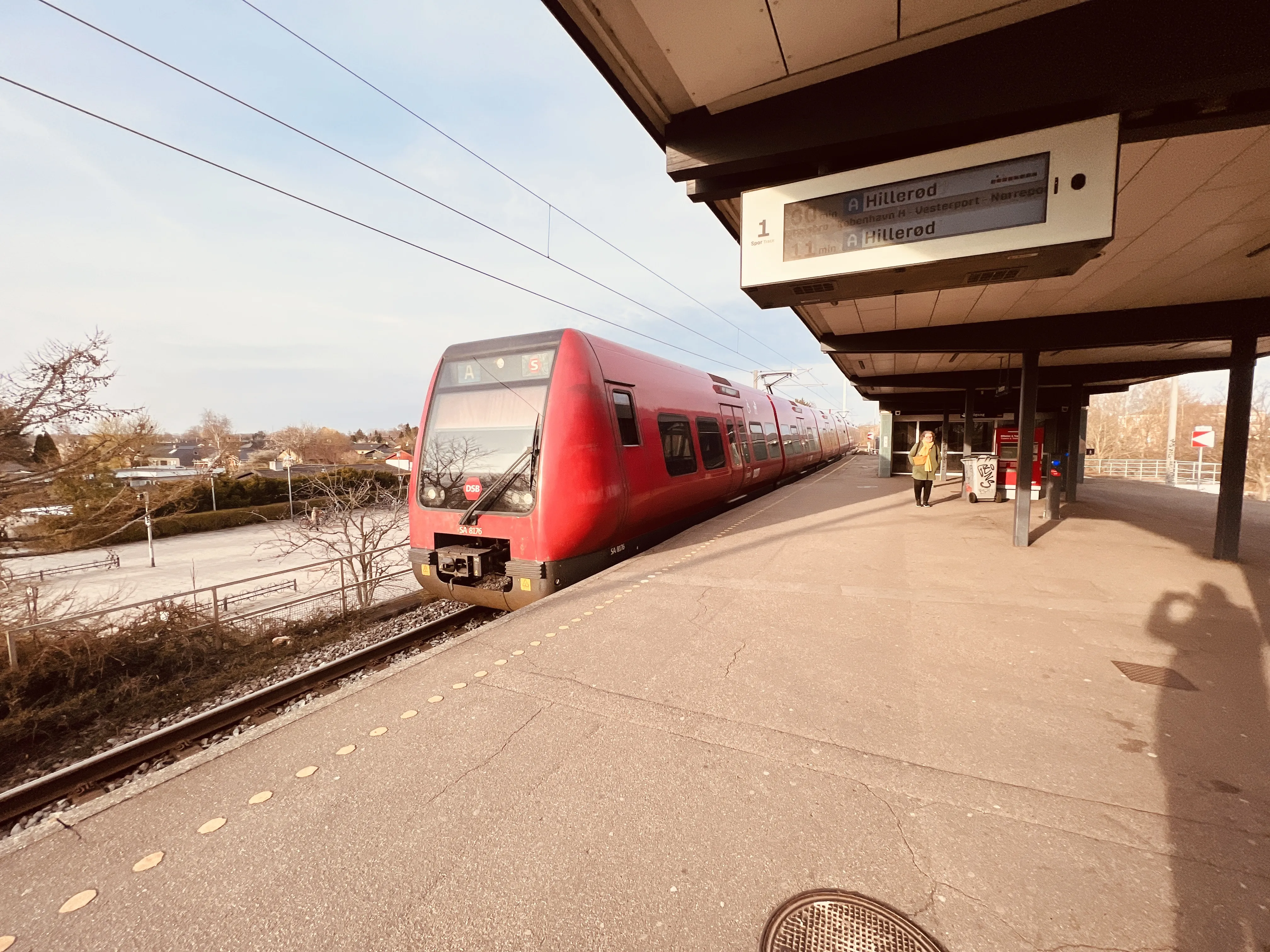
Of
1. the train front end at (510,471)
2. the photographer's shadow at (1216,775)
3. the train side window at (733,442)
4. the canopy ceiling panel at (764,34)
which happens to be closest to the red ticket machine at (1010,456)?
the train side window at (733,442)

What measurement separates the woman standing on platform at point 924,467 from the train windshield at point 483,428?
8.73 metres

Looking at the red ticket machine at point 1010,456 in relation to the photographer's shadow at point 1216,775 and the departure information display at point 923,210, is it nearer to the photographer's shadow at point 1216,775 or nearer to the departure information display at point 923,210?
the photographer's shadow at point 1216,775

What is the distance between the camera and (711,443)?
8672mm

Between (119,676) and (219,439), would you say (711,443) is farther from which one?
(219,439)

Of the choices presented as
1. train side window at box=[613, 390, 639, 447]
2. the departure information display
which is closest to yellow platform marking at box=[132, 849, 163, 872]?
the departure information display

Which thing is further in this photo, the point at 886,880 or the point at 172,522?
the point at 172,522

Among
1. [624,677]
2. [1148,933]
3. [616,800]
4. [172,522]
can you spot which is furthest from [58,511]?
[172,522]

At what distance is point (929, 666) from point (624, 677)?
205 centimetres

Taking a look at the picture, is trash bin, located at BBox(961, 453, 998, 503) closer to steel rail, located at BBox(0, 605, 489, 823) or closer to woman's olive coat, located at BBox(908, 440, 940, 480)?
woman's olive coat, located at BBox(908, 440, 940, 480)

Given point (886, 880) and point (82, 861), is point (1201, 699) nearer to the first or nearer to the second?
point (886, 880)

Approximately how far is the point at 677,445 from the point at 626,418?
1506mm

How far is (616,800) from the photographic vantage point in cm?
209

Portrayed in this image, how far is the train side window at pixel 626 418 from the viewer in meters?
5.87

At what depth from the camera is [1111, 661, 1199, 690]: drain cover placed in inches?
118
